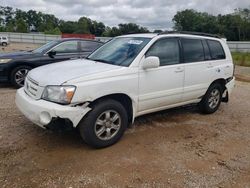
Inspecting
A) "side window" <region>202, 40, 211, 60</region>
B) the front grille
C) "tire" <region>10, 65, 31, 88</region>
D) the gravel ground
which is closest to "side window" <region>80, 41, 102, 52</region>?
"tire" <region>10, 65, 31, 88</region>

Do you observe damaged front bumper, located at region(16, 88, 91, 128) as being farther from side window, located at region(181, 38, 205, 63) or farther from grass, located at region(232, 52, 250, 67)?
grass, located at region(232, 52, 250, 67)

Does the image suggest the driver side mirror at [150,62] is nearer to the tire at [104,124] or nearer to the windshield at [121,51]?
the windshield at [121,51]

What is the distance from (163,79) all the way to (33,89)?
2079 mm

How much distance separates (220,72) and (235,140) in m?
1.74

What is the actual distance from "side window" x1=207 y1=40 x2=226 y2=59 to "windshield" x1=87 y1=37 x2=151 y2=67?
174 cm

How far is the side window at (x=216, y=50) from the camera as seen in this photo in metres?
6.04

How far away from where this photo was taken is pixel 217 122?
18.9 ft

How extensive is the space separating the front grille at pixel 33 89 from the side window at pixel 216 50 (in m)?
3.60

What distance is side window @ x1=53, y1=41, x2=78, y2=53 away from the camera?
858 cm

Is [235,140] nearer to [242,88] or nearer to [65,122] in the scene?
[65,122]

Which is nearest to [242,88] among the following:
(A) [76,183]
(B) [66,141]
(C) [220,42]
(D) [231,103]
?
(D) [231,103]

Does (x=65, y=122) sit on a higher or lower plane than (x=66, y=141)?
higher

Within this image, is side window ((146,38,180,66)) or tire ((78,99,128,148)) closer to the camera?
tire ((78,99,128,148))

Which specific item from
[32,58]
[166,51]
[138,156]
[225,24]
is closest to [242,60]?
[32,58]
